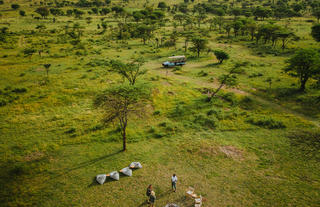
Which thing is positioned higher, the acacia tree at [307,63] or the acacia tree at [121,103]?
the acacia tree at [307,63]

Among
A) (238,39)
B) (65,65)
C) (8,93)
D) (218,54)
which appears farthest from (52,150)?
(238,39)

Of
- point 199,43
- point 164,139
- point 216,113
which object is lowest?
point 164,139

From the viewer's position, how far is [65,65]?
55.0 m

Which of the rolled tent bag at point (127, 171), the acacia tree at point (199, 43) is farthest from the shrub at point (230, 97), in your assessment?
the acacia tree at point (199, 43)

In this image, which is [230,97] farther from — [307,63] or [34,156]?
[34,156]

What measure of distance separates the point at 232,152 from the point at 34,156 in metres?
23.5

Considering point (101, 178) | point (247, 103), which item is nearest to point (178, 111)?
point (247, 103)

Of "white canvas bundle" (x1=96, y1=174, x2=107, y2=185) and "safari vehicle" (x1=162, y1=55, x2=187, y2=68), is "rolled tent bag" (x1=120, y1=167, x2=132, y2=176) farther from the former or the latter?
"safari vehicle" (x1=162, y1=55, x2=187, y2=68)

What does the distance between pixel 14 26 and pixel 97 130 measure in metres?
114

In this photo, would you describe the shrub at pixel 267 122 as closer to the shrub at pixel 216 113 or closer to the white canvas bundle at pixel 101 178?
the shrub at pixel 216 113

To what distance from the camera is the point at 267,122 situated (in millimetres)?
29578

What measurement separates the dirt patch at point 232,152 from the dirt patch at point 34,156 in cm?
2156

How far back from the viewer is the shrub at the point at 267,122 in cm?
2897

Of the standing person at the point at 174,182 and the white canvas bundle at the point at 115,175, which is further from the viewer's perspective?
the white canvas bundle at the point at 115,175
